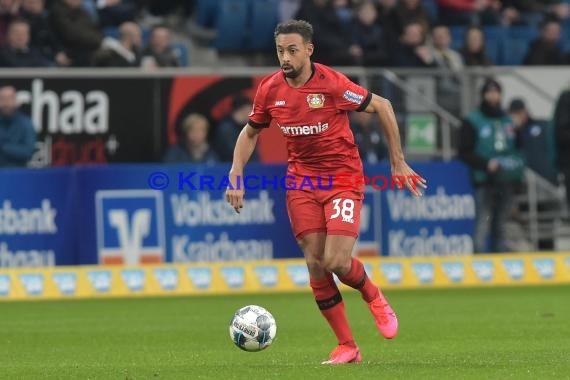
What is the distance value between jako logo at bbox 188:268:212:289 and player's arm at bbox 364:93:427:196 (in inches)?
315

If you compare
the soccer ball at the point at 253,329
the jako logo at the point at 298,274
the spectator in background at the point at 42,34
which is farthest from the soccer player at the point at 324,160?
the spectator in background at the point at 42,34

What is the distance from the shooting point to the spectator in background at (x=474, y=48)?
2266 centimetres

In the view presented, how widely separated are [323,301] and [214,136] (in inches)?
374

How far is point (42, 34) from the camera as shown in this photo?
20.5 metres

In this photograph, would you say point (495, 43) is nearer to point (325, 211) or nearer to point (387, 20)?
point (387, 20)

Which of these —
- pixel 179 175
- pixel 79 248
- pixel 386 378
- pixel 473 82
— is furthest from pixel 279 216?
pixel 386 378

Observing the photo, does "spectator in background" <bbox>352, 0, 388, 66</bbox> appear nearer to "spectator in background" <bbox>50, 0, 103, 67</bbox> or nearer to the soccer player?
"spectator in background" <bbox>50, 0, 103, 67</bbox>

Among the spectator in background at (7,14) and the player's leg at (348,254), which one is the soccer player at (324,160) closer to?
the player's leg at (348,254)

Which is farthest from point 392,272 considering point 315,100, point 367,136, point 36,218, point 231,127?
point 315,100

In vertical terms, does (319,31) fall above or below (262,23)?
below

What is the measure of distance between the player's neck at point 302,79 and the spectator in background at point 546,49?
13.9 m

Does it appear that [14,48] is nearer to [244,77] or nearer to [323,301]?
[244,77]

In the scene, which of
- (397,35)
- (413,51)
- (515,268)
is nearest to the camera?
(515,268)

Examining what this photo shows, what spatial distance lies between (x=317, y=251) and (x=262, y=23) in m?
12.7
